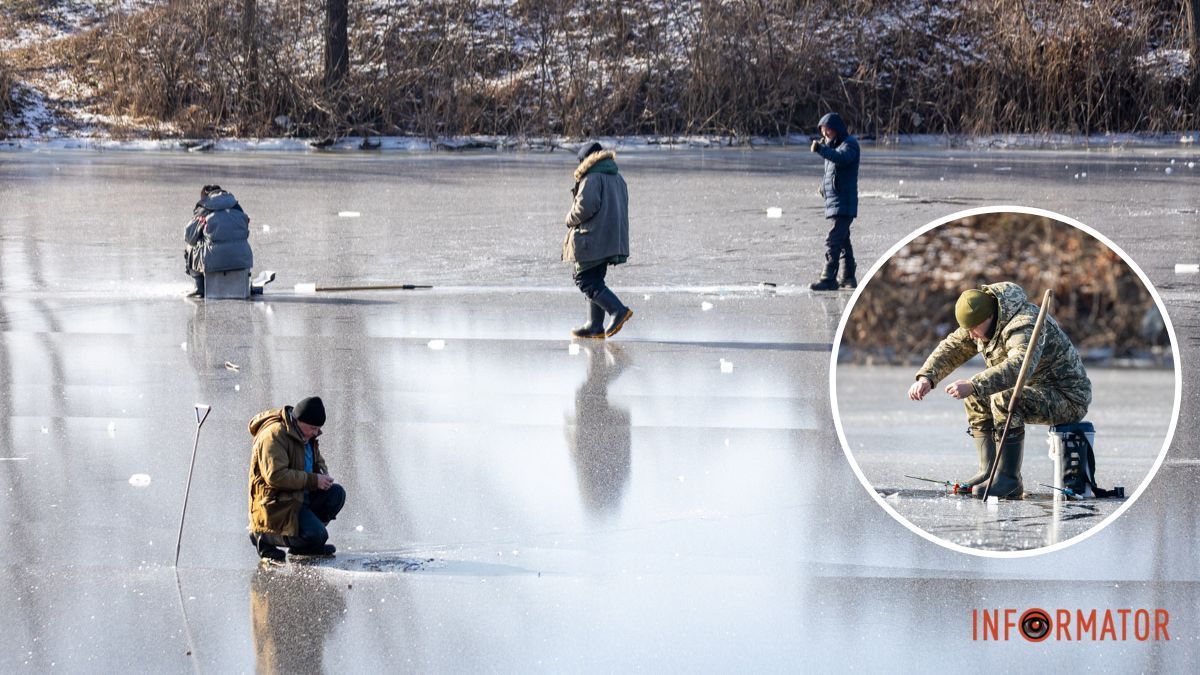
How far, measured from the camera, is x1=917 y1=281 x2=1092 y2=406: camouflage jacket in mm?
2836

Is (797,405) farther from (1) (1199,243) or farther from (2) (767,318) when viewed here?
(1) (1199,243)

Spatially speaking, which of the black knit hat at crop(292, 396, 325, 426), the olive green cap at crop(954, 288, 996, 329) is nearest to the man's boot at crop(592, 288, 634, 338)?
the black knit hat at crop(292, 396, 325, 426)

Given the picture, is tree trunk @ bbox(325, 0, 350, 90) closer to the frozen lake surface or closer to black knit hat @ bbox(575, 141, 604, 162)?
the frozen lake surface

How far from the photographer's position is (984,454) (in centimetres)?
310

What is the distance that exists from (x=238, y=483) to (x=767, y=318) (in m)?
5.28

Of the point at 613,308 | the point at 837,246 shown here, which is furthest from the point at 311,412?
the point at 837,246

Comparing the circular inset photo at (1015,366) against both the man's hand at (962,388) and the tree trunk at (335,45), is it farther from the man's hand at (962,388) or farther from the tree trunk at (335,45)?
the tree trunk at (335,45)

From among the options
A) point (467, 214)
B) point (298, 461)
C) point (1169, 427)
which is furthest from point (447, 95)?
point (1169, 427)

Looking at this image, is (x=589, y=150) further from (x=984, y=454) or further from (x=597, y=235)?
(x=984, y=454)

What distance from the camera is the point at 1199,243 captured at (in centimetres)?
1388

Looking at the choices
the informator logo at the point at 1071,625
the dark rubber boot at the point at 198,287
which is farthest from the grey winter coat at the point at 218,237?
the informator logo at the point at 1071,625

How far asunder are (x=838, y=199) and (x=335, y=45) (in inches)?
751

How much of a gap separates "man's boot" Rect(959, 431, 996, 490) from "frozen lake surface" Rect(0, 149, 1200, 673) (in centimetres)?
28

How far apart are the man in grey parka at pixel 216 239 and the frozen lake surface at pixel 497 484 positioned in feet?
1.06
